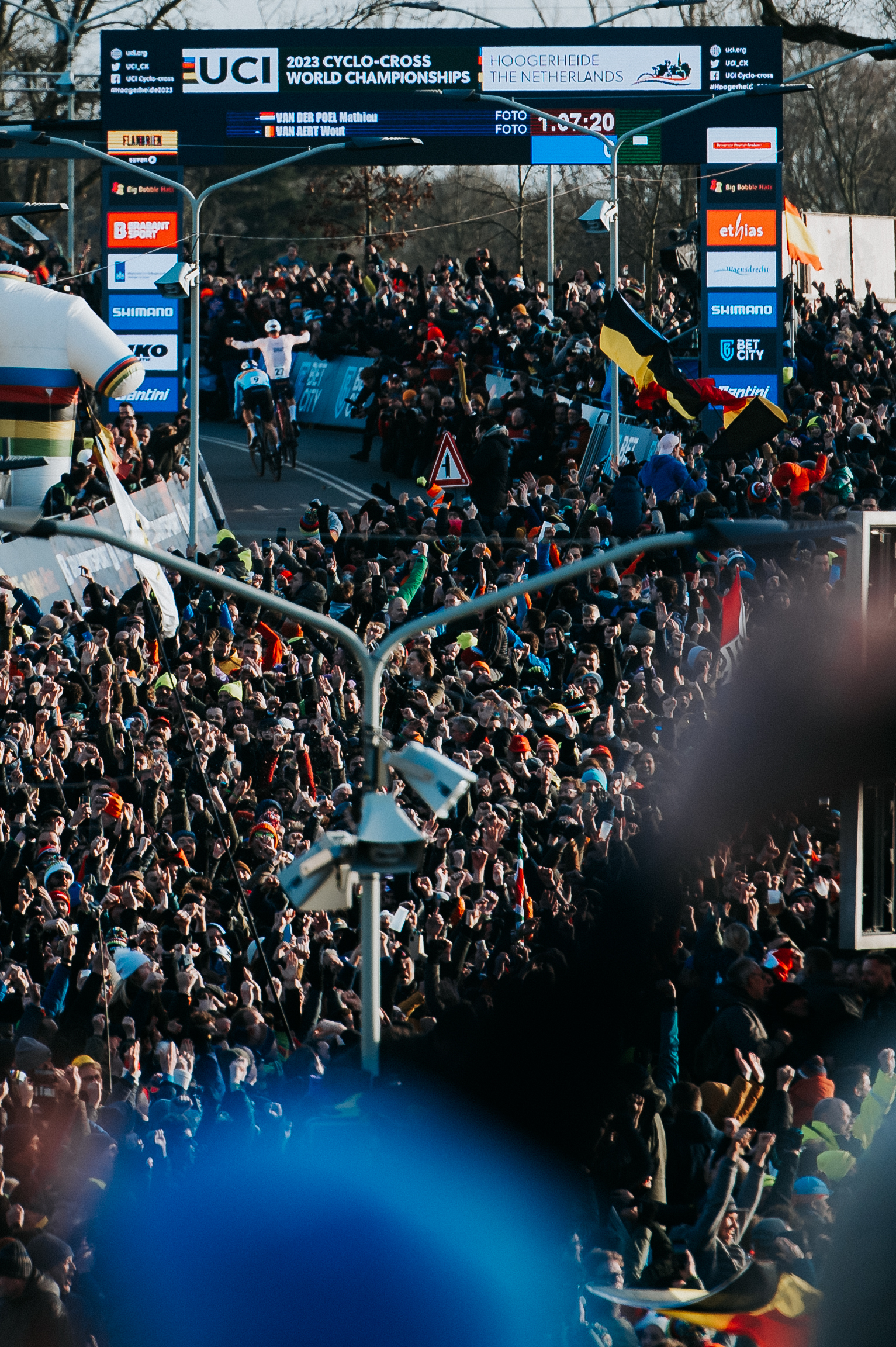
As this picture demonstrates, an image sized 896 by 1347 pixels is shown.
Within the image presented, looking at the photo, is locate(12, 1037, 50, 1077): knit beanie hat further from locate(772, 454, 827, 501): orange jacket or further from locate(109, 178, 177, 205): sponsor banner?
locate(109, 178, 177, 205): sponsor banner

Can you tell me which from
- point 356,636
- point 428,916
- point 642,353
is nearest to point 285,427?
point 642,353

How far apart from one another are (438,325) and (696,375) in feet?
13.5

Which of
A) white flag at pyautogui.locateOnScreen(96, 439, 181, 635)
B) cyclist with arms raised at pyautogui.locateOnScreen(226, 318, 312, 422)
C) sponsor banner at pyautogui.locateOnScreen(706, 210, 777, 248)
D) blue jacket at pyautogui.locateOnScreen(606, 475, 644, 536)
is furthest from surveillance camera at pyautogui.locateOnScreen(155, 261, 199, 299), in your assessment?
sponsor banner at pyautogui.locateOnScreen(706, 210, 777, 248)

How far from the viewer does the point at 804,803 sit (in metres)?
14.1

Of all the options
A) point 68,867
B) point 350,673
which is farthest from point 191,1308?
point 350,673

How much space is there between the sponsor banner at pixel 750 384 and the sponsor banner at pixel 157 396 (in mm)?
7820

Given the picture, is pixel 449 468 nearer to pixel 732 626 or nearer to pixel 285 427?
pixel 732 626

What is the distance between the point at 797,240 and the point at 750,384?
5.76 meters

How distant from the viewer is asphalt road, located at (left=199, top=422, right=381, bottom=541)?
99.0 feet

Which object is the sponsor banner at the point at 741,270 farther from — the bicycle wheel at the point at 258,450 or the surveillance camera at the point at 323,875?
the surveillance camera at the point at 323,875

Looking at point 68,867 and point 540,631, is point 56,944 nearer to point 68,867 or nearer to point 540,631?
point 68,867

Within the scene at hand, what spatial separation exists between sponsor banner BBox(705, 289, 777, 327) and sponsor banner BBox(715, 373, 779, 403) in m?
0.73

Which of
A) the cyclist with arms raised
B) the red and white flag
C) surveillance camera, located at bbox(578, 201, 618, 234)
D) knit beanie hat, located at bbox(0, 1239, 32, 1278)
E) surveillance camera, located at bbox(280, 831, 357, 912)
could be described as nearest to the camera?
knit beanie hat, located at bbox(0, 1239, 32, 1278)

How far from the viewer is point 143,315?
31.5 m
